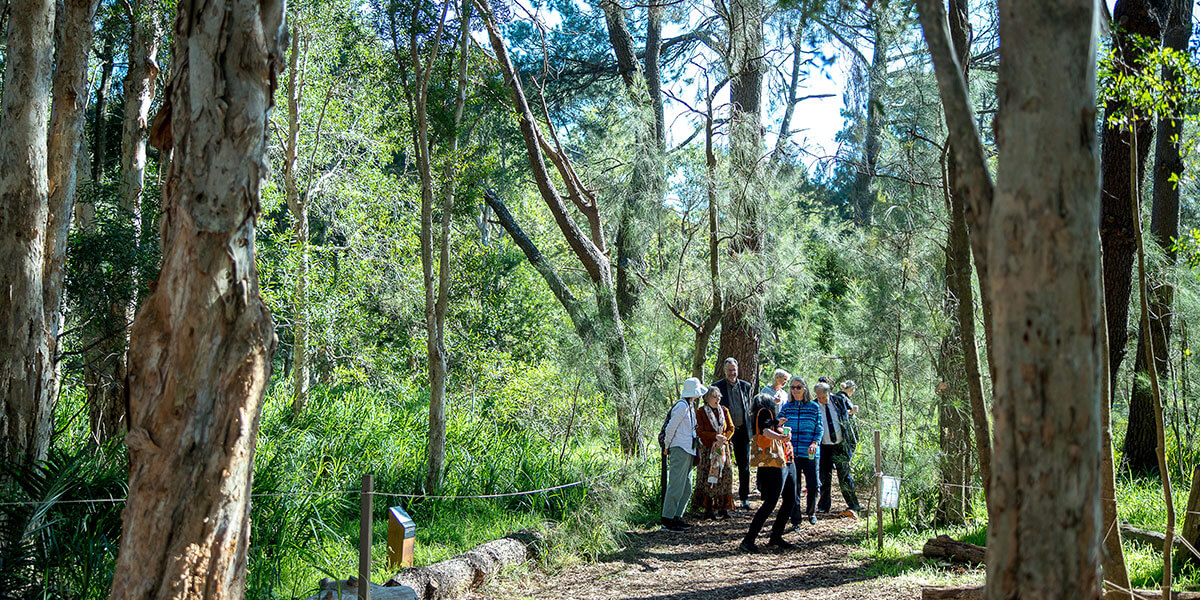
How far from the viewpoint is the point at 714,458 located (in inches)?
414

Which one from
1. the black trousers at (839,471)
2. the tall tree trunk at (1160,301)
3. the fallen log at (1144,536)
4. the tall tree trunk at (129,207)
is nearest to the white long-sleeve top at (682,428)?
the black trousers at (839,471)

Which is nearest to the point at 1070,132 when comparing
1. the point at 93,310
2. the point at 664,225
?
the point at 93,310

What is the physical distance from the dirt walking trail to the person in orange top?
0.90m

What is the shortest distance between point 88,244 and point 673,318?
9201 mm

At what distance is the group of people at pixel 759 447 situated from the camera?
29.2ft

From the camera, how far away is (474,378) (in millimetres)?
14109

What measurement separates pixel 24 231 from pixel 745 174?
28.4 ft

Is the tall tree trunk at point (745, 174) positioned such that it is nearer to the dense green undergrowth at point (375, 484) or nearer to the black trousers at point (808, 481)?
the dense green undergrowth at point (375, 484)

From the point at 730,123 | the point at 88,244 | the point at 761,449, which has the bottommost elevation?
the point at 761,449

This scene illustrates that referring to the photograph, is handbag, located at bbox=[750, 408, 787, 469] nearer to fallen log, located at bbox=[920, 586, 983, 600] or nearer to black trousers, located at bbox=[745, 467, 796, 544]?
black trousers, located at bbox=[745, 467, 796, 544]

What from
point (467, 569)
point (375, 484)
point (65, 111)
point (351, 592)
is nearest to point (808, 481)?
point (467, 569)

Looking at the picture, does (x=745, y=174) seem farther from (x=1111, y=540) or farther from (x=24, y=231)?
(x=24, y=231)

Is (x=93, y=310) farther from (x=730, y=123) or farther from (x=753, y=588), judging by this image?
(x=730, y=123)

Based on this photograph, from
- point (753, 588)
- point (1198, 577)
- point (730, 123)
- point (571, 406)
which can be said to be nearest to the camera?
point (1198, 577)
